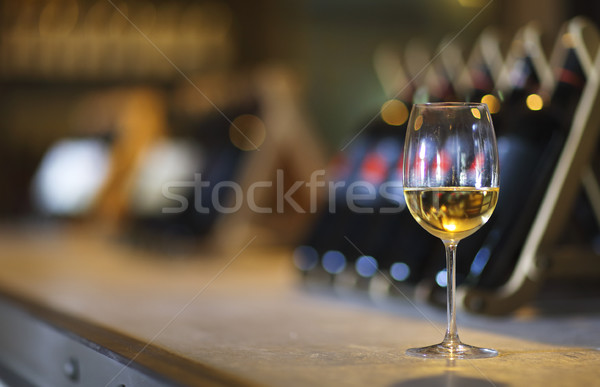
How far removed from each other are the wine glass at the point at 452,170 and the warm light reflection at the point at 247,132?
168 cm

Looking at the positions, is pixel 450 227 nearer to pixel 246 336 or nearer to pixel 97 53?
pixel 246 336

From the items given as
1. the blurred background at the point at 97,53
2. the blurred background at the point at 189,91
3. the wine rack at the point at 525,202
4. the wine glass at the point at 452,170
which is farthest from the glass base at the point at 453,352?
the blurred background at the point at 97,53

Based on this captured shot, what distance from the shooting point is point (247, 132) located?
2555mm

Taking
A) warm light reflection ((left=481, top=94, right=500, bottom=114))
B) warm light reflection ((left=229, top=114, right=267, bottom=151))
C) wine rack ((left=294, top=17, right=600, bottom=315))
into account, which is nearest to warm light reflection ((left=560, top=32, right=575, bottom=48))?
wine rack ((left=294, top=17, right=600, bottom=315))

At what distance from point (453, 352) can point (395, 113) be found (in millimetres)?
775

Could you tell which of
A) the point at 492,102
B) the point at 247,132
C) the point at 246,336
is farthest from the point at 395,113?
the point at 247,132

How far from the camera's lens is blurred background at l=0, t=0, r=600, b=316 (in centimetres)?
261

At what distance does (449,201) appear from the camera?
2.77 ft

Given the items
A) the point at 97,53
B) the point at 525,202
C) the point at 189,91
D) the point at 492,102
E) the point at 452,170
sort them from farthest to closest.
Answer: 1. the point at 97,53
2. the point at 189,91
3. the point at 492,102
4. the point at 525,202
5. the point at 452,170

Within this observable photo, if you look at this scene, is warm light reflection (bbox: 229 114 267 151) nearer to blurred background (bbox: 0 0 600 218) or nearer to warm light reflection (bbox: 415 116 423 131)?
warm light reflection (bbox: 415 116 423 131)

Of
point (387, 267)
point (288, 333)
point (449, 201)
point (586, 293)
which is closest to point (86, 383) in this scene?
point (288, 333)

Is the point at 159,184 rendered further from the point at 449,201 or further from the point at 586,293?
the point at 449,201

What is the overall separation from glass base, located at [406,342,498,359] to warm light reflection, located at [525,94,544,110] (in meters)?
0.49

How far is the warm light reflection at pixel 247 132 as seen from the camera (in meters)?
2.53
